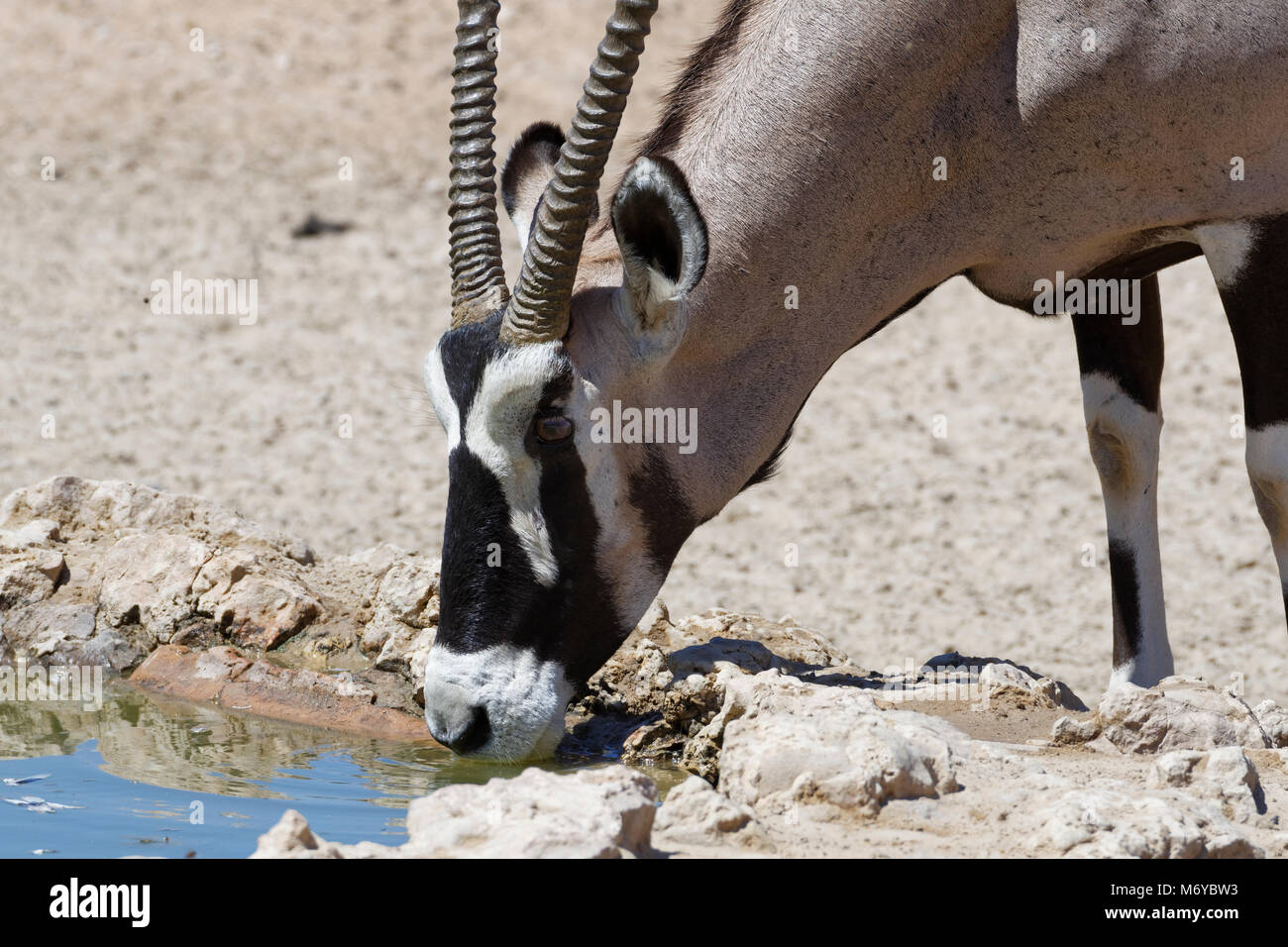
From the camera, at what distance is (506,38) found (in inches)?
666

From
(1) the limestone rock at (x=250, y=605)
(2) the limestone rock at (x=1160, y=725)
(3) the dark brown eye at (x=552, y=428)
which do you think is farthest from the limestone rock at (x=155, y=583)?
(2) the limestone rock at (x=1160, y=725)

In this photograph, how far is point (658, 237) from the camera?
15.5 feet

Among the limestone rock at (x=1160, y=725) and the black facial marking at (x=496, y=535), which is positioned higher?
the black facial marking at (x=496, y=535)

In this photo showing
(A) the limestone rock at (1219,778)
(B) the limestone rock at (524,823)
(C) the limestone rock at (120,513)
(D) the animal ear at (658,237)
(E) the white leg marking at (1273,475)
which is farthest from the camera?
(C) the limestone rock at (120,513)

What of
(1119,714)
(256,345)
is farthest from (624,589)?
(256,345)

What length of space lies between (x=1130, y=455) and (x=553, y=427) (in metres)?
2.48

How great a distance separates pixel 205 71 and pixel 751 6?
37.9 feet

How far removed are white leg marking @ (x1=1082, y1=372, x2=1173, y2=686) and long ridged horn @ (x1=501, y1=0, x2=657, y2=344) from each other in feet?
7.97

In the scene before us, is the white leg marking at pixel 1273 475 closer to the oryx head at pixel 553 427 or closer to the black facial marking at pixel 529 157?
the oryx head at pixel 553 427

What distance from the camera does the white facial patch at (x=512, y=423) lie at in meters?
4.69

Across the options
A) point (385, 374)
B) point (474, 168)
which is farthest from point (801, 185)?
point (385, 374)

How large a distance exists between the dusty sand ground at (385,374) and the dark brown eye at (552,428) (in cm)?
300

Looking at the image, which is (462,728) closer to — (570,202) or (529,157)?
(570,202)
